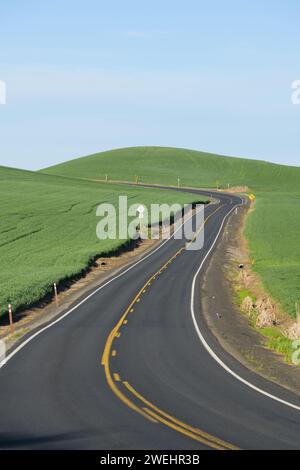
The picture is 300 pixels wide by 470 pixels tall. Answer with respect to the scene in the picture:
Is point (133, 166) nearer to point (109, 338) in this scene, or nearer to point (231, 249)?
point (231, 249)

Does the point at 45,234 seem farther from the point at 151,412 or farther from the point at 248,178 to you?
the point at 248,178

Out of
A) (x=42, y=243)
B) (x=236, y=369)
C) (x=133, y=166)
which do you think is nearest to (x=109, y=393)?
(x=236, y=369)

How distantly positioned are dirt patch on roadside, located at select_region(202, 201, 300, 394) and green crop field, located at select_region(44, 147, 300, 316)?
2.16m

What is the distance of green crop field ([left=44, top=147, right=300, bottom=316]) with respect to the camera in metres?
59.8

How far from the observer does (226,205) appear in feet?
344

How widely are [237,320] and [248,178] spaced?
13647 cm

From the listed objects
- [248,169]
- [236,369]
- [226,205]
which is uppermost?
[248,169]

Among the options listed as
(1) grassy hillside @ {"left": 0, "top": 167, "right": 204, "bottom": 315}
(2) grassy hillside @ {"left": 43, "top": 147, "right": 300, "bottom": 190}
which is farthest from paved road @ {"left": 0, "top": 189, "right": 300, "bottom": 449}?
(2) grassy hillside @ {"left": 43, "top": 147, "right": 300, "bottom": 190}

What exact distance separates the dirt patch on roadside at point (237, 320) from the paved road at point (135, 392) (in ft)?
2.43

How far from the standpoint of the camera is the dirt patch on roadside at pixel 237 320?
22.0 metres

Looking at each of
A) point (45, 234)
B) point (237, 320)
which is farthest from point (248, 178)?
point (237, 320)

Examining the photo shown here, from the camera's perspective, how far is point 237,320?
32062mm

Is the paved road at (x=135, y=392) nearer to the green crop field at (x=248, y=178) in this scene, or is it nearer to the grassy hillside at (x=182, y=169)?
the green crop field at (x=248, y=178)
